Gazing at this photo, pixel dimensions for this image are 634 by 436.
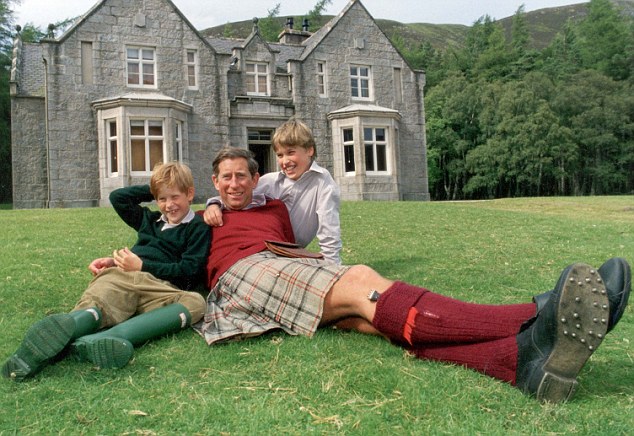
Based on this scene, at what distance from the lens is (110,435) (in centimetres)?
228

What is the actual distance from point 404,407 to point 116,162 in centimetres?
1922

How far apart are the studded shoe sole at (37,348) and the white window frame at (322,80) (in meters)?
21.7

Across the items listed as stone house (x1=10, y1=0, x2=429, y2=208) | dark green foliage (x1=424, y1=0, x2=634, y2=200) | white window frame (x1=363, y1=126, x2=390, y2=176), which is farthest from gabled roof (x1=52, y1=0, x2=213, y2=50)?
dark green foliage (x1=424, y1=0, x2=634, y2=200)

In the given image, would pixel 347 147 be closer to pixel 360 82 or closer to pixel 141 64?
pixel 360 82

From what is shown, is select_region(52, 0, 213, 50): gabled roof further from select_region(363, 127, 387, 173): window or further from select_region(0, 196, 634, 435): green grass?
select_region(0, 196, 634, 435): green grass

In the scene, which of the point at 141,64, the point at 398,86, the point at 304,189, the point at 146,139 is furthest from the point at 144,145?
the point at 304,189

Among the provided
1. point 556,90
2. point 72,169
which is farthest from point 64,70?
point 556,90

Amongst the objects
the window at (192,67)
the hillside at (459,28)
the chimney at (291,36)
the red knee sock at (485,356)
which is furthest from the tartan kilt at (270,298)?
the hillside at (459,28)

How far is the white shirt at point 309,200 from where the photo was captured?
15.9 ft

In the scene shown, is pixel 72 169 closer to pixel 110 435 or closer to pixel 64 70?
pixel 64 70

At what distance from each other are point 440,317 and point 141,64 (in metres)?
20.4

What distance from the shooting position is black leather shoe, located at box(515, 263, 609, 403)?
2.45 metres

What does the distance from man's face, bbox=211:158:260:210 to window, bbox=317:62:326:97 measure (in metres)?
20.0

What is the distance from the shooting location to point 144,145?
19.8m
